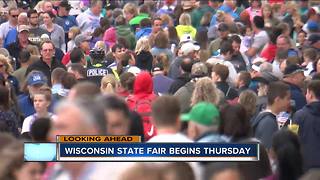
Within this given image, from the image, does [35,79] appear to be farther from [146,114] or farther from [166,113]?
[166,113]

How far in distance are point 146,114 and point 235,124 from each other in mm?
2329

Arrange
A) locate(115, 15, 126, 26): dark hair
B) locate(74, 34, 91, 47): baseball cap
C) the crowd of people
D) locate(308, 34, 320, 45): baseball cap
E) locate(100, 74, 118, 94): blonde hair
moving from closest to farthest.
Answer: the crowd of people < locate(100, 74, 118, 94): blonde hair < locate(74, 34, 91, 47): baseball cap < locate(308, 34, 320, 45): baseball cap < locate(115, 15, 126, 26): dark hair

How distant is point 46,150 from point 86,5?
16.0 m

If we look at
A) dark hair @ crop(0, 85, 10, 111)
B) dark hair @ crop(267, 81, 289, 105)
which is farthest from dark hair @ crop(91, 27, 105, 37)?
dark hair @ crop(267, 81, 289, 105)

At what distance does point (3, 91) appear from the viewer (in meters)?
8.92

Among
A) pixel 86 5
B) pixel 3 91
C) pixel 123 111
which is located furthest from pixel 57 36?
pixel 123 111

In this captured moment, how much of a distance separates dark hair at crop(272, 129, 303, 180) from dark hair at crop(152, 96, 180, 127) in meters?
0.89

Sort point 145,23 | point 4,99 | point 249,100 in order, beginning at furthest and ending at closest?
point 145,23 → point 249,100 → point 4,99

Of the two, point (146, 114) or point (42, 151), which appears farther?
point (146, 114)

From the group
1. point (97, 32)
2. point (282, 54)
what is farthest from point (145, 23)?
point (282, 54)

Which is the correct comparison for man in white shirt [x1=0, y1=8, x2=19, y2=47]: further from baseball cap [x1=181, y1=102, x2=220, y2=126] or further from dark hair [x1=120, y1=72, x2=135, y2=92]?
baseball cap [x1=181, y1=102, x2=220, y2=126]

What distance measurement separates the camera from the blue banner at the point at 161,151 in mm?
6367

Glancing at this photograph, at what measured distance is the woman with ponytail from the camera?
6.96m

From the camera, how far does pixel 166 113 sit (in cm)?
662
